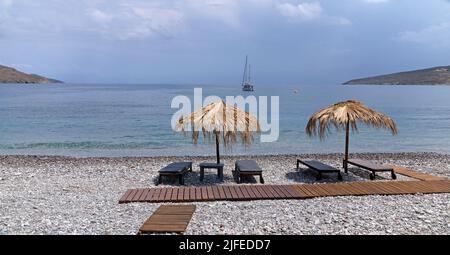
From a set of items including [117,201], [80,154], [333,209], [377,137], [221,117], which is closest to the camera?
[333,209]

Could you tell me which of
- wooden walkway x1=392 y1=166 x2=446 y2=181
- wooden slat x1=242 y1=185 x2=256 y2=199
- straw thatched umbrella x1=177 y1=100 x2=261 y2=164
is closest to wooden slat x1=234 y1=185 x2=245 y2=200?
wooden slat x1=242 y1=185 x2=256 y2=199

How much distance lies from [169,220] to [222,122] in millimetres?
4455

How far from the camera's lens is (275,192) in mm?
8695

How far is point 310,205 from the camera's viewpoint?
304 inches

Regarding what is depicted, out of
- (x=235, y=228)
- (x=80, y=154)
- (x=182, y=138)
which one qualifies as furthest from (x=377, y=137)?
(x=235, y=228)

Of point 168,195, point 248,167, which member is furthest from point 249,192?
point 248,167

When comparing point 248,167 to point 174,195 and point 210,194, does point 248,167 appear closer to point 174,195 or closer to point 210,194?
point 210,194

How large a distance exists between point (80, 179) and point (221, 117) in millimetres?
4570

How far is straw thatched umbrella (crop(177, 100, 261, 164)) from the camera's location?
34.5 ft

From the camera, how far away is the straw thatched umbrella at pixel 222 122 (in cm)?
1052

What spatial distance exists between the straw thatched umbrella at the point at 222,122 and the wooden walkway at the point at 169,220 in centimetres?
340

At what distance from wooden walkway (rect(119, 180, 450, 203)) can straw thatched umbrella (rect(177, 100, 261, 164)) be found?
6.41 feet

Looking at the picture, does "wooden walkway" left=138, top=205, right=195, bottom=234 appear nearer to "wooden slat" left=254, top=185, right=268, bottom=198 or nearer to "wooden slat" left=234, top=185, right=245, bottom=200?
"wooden slat" left=234, top=185, right=245, bottom=200

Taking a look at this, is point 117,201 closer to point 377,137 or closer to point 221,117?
point 221,117
